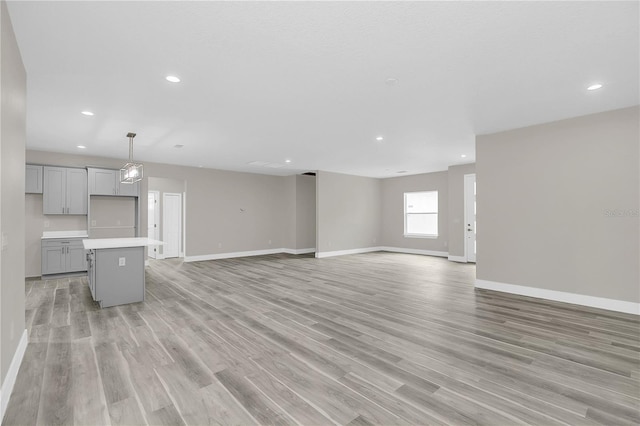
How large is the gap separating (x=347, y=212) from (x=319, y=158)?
3038mm

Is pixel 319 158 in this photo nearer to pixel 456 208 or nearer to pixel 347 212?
pixel 347 212

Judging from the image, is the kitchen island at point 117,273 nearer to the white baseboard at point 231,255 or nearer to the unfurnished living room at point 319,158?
the unfurnished living room at point 319,158

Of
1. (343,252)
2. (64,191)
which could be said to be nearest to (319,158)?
(343,252)

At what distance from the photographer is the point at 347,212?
977 cm

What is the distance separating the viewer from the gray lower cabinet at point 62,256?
594 cm

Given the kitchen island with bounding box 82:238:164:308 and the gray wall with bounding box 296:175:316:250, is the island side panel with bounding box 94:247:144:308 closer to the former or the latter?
the kitchen island with bounding box 82:238:164:308

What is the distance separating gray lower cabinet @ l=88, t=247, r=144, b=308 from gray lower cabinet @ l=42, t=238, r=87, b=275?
2.63m

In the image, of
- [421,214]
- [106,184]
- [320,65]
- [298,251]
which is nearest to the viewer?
[320,65]

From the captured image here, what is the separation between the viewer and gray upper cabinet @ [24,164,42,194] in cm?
590

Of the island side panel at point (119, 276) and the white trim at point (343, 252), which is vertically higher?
the island side panel at point (119, 276)

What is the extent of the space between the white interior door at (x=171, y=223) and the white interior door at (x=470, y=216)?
857cm

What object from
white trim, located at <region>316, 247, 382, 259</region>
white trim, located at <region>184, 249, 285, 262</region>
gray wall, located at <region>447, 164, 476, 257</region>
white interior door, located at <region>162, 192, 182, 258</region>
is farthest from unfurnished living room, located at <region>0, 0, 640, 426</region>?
white interior door, located at <region>162, 192, 182, 258</region>

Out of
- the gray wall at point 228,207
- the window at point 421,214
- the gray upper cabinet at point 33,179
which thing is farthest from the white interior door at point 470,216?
the gray upper cabinet at point 33,179

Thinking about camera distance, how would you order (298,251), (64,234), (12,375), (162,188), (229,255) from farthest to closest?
(298,251) → (162,188) → (229,255) → (64,234) → (12,375)
